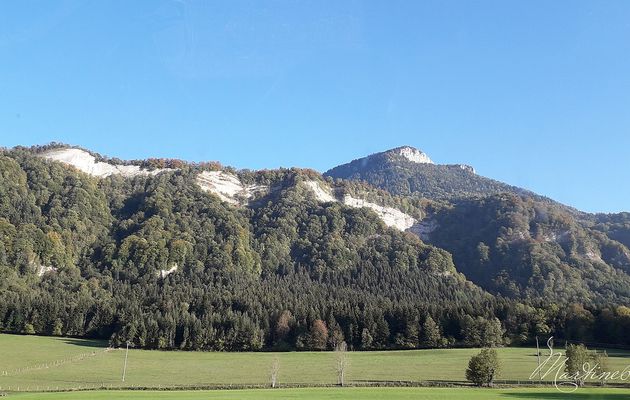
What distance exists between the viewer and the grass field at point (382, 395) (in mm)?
52406

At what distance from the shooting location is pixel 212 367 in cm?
9069

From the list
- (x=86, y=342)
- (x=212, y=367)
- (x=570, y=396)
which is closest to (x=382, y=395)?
(x=570, y=396)

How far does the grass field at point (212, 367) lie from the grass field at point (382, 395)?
30cm

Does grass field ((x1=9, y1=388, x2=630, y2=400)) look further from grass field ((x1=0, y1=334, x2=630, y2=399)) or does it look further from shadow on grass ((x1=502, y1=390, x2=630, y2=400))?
grass field ((x1=0, y1=334, x2=630, y2=399))

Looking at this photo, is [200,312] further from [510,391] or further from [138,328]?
[510,391]

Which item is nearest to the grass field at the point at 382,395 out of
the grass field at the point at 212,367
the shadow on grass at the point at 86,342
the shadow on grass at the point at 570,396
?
the shadow on grass at the point at 570,396

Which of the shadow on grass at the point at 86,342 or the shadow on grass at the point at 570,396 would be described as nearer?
the shadow on grass at the point at 570,396

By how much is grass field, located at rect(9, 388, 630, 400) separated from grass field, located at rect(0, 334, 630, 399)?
0.99 feet

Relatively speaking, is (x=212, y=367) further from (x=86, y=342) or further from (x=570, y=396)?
(x=570, y=396)

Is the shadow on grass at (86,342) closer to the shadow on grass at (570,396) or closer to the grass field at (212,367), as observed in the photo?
the grass field at (212,367)

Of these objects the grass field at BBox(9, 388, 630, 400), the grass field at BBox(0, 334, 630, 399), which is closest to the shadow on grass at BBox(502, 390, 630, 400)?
the grass field at BBox(9, 388, 630, 400)

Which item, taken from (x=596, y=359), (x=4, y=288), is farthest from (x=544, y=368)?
(x=4, y=288)

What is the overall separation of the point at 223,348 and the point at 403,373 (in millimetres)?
52809

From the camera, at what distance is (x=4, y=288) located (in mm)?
151625
